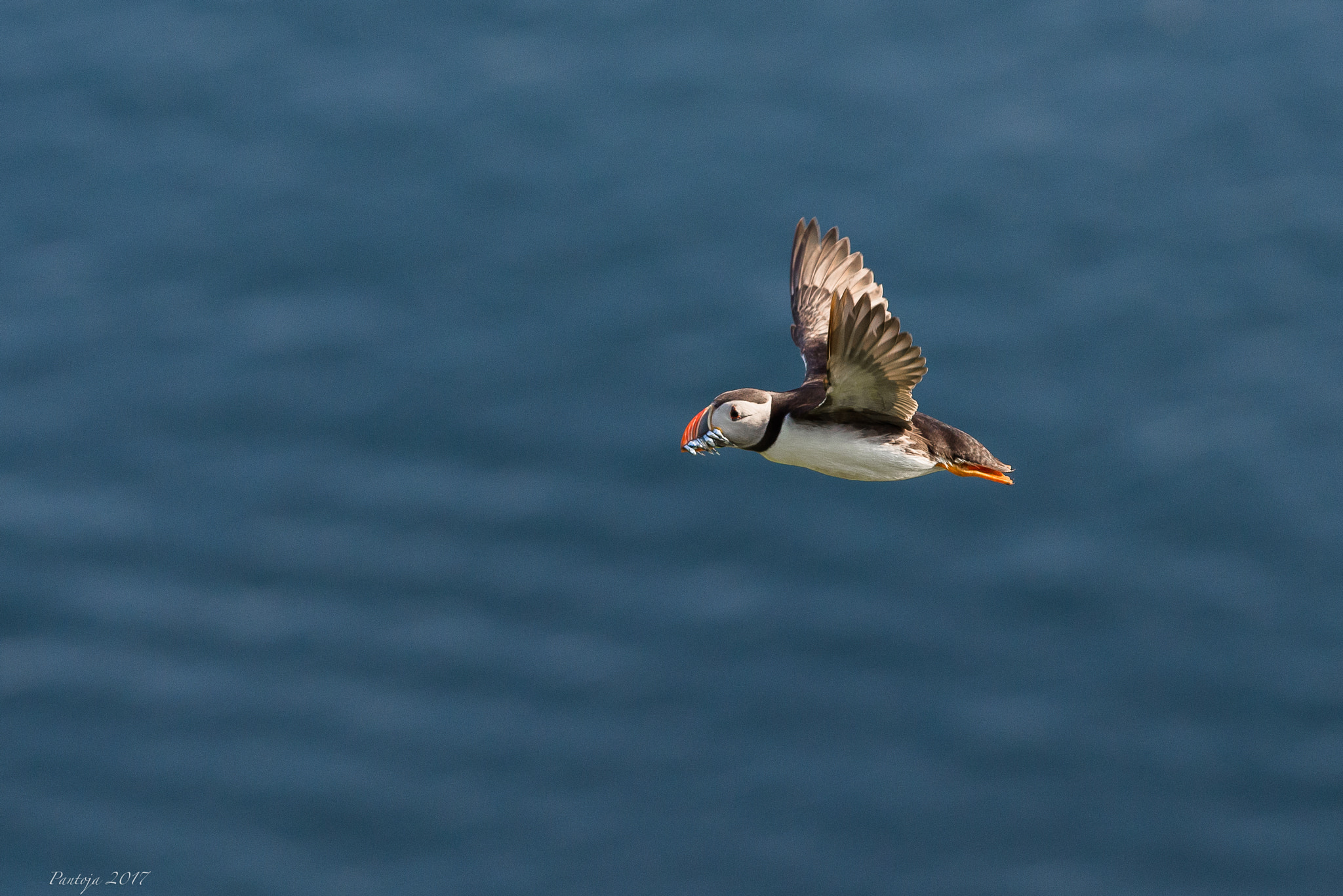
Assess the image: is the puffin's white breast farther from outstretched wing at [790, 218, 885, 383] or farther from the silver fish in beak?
outstretched wing at [790, 218, 885, 383]

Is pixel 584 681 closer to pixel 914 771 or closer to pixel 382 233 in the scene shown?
pixel 914 771

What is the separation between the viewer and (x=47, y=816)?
3077 centimetres

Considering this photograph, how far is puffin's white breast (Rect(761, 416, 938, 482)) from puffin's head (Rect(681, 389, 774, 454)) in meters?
0.15

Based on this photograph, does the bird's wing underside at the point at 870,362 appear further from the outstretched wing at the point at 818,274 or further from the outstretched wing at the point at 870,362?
the outstretched wing at the point at 818,274

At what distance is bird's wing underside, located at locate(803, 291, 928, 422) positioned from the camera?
10234 mm

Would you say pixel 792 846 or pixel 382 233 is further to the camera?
pixel 792 846

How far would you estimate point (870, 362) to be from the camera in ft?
34.6

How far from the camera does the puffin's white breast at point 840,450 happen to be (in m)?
11.0

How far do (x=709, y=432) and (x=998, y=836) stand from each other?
21.6 metres

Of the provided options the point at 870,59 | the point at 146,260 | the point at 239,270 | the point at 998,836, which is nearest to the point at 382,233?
the point at 239,270
